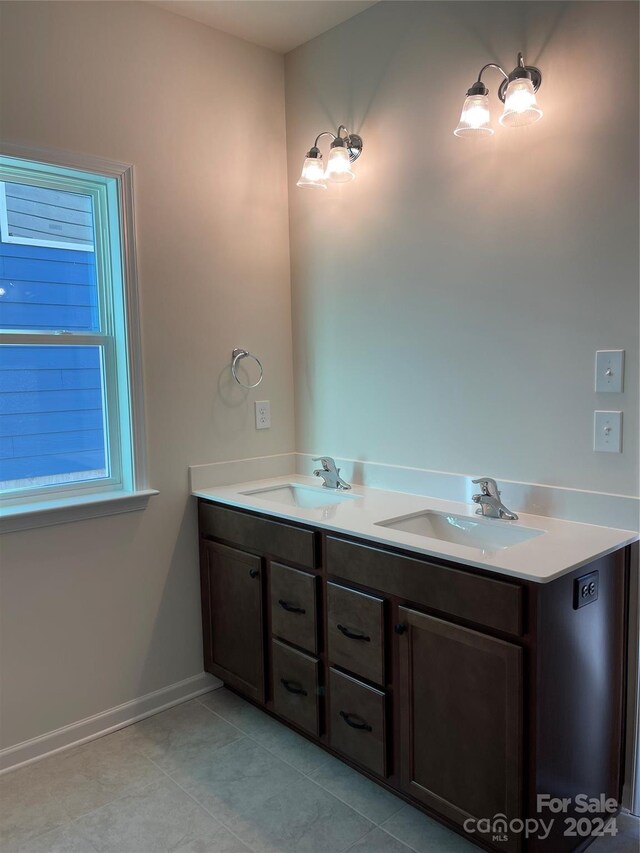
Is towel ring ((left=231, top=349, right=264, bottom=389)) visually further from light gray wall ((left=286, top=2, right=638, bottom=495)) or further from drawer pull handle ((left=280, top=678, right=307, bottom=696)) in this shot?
drawer pull handle ((left=280, top=678, right=307, bottom=696))

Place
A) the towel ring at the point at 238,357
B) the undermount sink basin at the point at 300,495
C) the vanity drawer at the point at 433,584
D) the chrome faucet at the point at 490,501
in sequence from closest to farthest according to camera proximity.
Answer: the vanity drawer at the point at 433,584
the chrome faucet at the point at 490,501
the undermount sink basin at the point at 300,495
the towel ring at the point at 238,357

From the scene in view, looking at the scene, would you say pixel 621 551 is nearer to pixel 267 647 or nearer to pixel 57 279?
pixel 267 647

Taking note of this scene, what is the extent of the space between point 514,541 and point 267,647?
994mm

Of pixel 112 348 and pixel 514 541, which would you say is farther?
pixel 112 348

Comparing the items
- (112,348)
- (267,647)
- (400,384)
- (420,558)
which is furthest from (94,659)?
(400,384)

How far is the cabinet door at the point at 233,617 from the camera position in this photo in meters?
2.40

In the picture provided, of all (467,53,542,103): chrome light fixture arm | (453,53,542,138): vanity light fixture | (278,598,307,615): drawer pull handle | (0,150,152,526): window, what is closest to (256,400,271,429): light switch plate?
(0,150,152,526): window

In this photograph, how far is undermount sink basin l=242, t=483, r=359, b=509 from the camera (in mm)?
2564

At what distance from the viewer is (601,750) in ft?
5.85

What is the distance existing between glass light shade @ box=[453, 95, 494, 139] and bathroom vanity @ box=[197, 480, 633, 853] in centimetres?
123

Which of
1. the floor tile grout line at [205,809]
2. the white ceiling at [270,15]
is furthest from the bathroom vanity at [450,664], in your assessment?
the white ceiling at [270,15]

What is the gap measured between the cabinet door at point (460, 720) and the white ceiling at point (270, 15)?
217 cm

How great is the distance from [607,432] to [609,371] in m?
0.17

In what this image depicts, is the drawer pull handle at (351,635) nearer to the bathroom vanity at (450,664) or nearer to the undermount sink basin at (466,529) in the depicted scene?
the bathroom vanity at (450,664)
